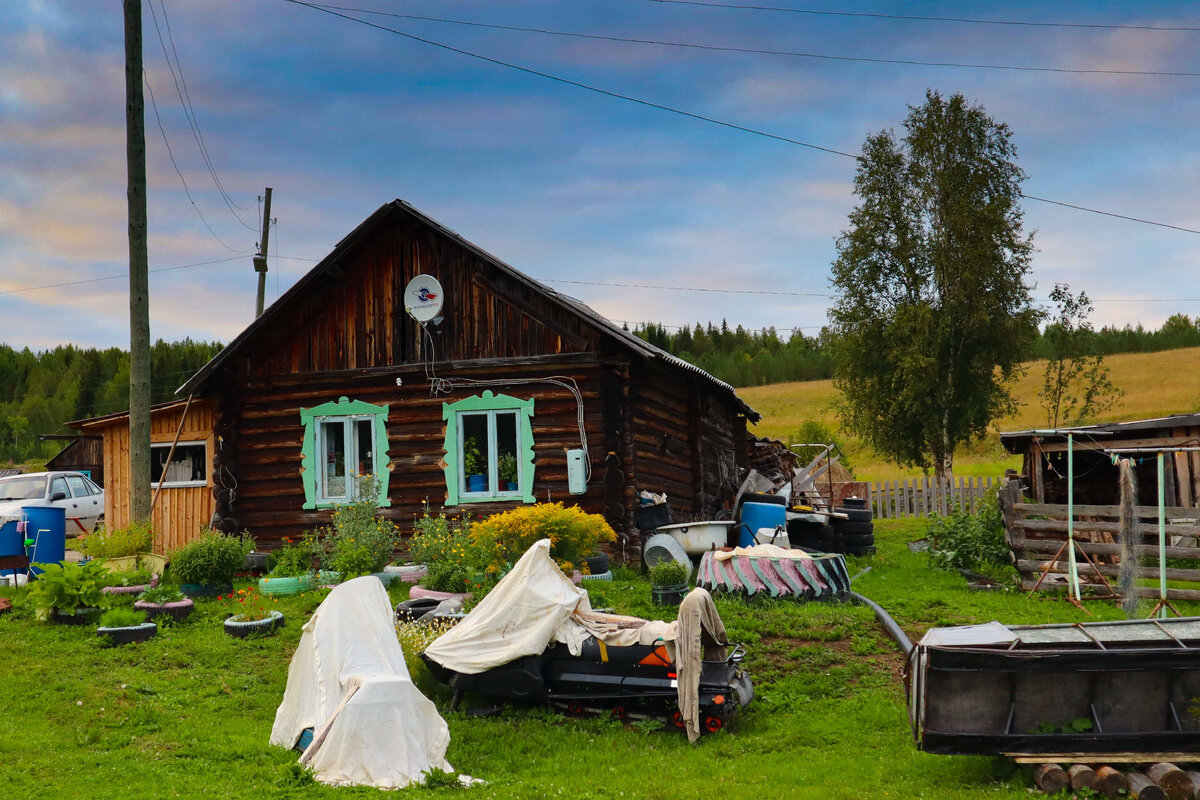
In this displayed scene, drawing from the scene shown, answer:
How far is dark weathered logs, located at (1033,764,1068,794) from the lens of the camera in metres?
7.27

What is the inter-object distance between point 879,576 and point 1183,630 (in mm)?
8480

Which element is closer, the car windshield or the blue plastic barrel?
the blue plastic barrel

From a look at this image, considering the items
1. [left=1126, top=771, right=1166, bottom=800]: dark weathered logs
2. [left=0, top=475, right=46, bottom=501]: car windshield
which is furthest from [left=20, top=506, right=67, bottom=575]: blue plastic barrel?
[left=1126, top=771, right=1166, bottom=800]: dark weathered logs

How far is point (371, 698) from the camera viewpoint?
803 centimetres

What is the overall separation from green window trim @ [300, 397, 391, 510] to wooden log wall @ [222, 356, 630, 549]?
13cm

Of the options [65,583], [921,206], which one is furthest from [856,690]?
[921,206]

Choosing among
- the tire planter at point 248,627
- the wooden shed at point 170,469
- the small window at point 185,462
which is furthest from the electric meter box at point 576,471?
the small window at point 185,462

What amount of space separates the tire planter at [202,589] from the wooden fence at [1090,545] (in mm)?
12085

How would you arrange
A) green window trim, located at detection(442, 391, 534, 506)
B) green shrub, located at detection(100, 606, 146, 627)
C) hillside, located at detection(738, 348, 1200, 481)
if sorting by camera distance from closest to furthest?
green shrub, located at detection(100, 606, 146, 627) < green window trim, located at detection(442, 391, 534, 506) < hillside, located at detection(738, 348, 1200, 481)

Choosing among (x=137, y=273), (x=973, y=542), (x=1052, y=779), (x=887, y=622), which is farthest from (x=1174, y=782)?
(x=137, y=273)

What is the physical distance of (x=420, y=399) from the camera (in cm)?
1770

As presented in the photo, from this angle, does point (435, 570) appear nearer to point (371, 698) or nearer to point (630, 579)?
point (630, 579)

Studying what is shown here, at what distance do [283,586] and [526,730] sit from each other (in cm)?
698

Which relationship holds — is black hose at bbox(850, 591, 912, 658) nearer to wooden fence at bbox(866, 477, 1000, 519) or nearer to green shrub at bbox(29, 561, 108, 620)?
green shrub at bbox(29, 561, 108, 620)
